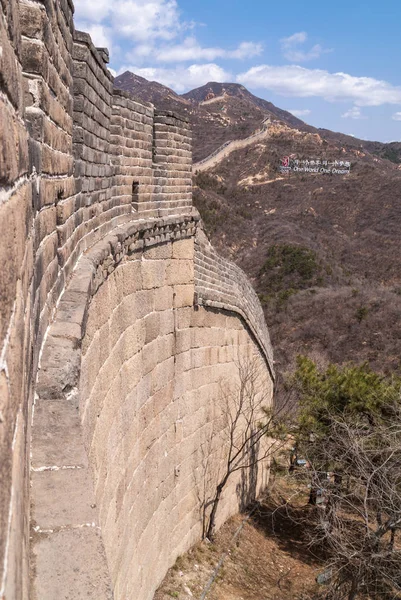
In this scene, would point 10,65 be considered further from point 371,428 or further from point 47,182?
point 371,428

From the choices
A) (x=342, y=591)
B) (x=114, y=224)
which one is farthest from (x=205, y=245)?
(x=342, y=591)

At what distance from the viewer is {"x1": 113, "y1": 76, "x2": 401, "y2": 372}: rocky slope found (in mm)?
22250

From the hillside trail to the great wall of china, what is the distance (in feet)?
117

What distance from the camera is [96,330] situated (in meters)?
3.98

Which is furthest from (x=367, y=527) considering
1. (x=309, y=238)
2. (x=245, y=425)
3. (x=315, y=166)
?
(x=315, y=166)

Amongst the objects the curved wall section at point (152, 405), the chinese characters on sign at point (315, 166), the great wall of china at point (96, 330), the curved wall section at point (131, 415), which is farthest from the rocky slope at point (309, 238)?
the great wall of china at point (96, 330)

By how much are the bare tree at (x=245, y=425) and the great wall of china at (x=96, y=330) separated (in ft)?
1.20

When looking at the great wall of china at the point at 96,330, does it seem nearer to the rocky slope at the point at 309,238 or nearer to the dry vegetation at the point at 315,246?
the dry vegetation at the point at 315,246

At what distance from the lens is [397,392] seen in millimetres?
9781

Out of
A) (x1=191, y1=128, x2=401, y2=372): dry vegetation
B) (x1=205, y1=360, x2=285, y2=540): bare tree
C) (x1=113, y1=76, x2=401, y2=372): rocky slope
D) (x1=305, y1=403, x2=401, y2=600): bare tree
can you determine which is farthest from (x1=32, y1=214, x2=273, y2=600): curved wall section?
(x1=113, y1=76, x2=401, y2=372): rocky slope

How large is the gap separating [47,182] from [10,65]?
1423 millimetres

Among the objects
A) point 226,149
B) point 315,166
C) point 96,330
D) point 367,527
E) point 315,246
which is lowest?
point 367,527

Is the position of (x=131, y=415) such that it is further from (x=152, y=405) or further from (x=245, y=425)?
(x=245, y=425)

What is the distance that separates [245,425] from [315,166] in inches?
1594
